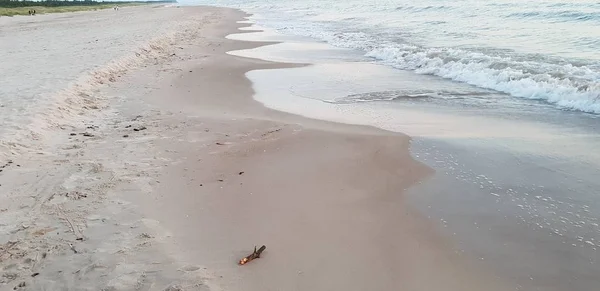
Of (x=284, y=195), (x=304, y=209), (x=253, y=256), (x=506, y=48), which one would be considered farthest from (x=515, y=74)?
(x=253, y=256)

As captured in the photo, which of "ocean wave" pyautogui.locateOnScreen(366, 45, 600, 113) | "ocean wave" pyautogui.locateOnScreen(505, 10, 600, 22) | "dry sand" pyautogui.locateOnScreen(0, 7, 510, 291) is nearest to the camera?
"dry sand" pyautogui.locateOnScreen(0, 7, 510, 291)

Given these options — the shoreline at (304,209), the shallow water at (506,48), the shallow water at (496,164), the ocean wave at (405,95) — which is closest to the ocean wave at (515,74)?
the shallow water at (506,48)

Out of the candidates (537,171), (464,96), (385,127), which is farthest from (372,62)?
(537,171)

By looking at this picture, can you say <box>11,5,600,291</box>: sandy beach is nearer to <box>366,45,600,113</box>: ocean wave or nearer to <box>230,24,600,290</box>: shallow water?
<box>230,24,600,290</box>: shallow water

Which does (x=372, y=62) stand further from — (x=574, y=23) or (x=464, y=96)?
(x=574, y=23)

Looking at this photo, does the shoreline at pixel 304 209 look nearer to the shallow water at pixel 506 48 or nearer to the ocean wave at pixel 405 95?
the ocean wave at pixel 405 95

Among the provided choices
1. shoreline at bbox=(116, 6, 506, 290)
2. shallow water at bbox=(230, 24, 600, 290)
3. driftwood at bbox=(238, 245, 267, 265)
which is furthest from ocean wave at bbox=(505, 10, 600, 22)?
driftwood at bbox=(238, 245, 267, 265)

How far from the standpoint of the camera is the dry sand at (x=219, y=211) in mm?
3053

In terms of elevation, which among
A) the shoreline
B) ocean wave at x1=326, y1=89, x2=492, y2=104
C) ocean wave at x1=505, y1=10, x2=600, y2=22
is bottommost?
the shoreline

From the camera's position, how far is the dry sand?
305 cm

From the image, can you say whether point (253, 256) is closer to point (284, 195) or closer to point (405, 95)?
point (284, 195)

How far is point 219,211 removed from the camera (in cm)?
400

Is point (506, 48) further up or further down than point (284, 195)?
further up

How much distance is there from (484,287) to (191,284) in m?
1.99
